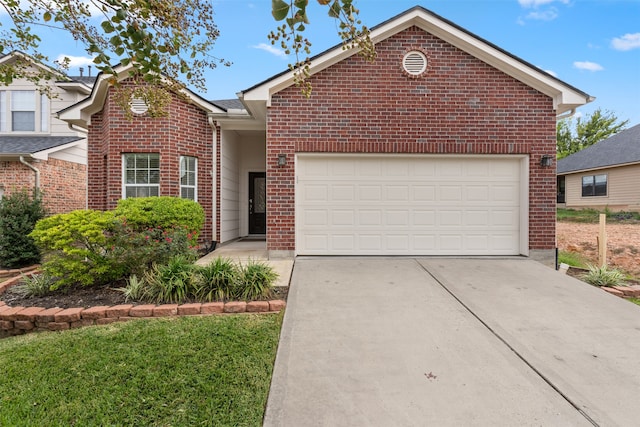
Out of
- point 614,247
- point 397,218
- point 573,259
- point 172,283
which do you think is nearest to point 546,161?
point 573,259

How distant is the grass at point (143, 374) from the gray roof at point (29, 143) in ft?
27.9

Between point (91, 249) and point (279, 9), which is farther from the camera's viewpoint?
point (91, 249)

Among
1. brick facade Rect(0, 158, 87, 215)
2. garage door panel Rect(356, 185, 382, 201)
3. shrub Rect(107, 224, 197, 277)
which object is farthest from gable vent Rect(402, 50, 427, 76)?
brick facade Rect(0, 158, 87, 215)

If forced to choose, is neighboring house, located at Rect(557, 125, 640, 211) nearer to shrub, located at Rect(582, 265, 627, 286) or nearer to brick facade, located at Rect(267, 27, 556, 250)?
brick facade, located at Rect(267, 27, 556, 250)

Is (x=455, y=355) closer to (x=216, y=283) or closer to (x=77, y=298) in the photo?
(x=216, y=283)

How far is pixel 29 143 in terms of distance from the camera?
1036 cm

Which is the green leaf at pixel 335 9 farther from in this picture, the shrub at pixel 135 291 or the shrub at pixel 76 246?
the shrub at pixel 76 246

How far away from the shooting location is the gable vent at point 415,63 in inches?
271

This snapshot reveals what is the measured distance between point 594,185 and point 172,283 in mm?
25908

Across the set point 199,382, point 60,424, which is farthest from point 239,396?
point 60,424

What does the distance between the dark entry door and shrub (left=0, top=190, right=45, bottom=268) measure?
5.58m

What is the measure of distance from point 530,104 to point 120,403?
8.42 metres

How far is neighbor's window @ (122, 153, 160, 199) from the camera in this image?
26.4 ft

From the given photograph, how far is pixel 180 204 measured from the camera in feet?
23.0
